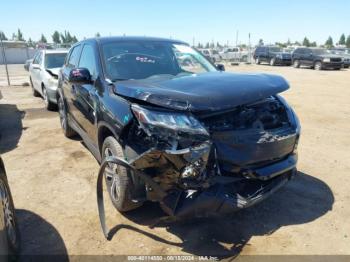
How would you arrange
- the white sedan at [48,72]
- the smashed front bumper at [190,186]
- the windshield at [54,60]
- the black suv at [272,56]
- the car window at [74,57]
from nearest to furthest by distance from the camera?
the smashed front bumper at [190,186] → the car window at [74,57] → the white sedan at [48,72] → the windshield at [54,60] → the black suv at [272,56]

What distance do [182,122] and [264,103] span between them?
123cm

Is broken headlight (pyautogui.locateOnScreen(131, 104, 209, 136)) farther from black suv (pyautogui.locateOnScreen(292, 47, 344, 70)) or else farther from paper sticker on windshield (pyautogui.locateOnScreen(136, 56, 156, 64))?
black suv (pyautogui.locateOnScreen(292, 47, 344, 70))

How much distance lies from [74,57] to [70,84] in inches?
23.3

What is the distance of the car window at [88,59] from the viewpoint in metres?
4.21

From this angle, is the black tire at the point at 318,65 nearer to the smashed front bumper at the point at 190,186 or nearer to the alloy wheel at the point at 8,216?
the smashed front bumper at the point at 190,186

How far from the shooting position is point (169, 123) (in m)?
2.74

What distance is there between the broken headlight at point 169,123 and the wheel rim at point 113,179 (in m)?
0.80

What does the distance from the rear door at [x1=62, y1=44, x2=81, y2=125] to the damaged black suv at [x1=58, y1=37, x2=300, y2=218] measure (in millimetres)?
1253

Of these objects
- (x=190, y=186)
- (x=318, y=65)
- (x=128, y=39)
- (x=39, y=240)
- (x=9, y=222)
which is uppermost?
(x=128, y=39)

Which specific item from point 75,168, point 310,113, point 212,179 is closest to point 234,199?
point 212,179

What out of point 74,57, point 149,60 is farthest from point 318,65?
point 149,60

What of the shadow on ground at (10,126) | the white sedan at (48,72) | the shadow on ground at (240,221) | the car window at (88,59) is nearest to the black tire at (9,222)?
the shadow on ground at (240,221)

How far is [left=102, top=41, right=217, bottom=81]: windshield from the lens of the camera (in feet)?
13.1

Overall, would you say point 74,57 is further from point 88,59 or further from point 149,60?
point 149,60
